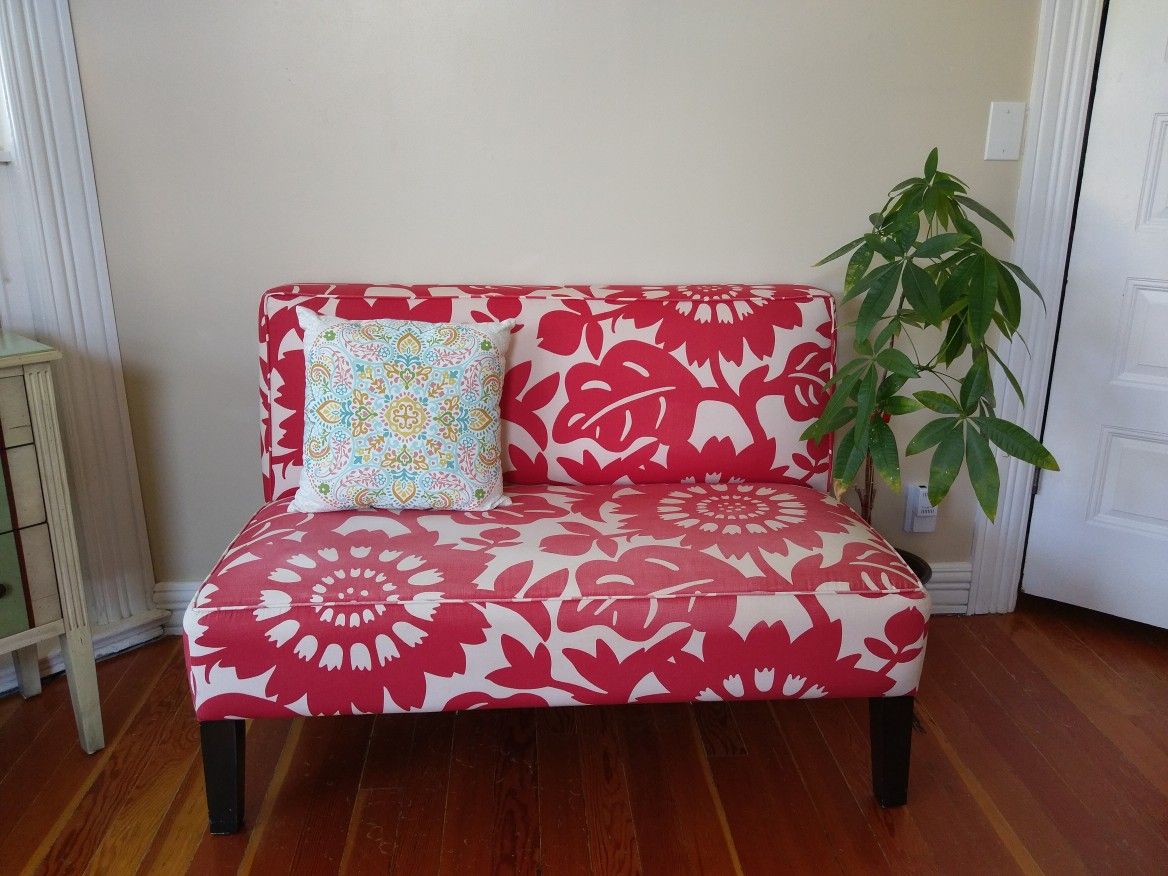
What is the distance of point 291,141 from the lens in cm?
188

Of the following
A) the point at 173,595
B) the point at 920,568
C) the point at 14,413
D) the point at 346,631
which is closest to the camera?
the point at 346,631

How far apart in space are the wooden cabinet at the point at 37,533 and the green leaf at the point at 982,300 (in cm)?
162

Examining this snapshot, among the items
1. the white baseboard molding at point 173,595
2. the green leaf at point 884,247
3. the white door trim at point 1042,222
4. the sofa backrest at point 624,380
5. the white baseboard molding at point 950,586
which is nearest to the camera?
the green leaf at point 884,247

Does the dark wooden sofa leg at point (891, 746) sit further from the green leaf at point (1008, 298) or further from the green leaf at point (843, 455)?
the green leaf at point (1008, 298)

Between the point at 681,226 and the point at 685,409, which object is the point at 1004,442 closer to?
the point at 685,409

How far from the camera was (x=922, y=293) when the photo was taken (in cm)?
161

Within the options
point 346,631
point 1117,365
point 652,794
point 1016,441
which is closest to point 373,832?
point 346,631

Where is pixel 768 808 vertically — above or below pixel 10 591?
below

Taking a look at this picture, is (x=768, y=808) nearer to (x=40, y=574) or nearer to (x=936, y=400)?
(x=936, y=400)

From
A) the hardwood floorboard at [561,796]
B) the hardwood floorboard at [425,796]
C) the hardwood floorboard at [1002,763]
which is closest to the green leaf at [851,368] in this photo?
the hardwood floorboard at [1002,763]

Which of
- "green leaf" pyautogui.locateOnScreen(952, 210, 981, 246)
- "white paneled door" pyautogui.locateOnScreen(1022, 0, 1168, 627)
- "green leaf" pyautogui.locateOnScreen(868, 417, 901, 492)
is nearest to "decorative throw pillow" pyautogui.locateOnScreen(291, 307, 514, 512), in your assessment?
"green leaf" pyautogui.locateOnScreen(868, 417, 901, 492)

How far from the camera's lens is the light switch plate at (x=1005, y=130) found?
6.43ft

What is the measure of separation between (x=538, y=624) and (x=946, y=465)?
0.75 meters

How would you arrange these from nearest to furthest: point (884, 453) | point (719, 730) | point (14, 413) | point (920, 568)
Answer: point (14, 413)
point (884, 453)
point (719, 730)
point (920, 568)
